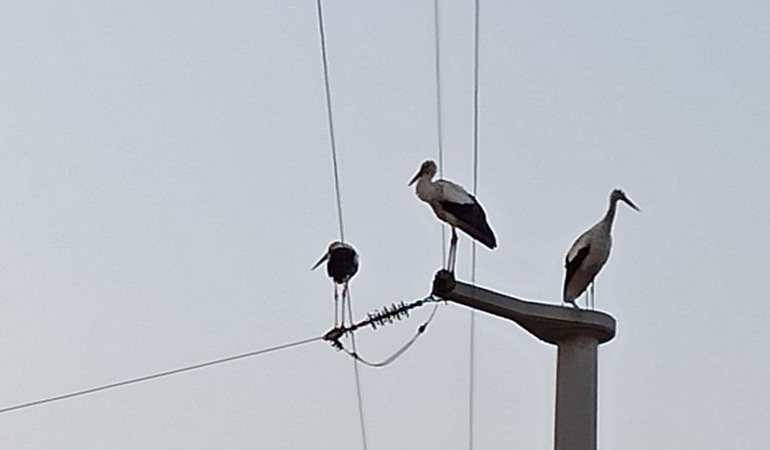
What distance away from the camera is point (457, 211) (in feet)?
20.4

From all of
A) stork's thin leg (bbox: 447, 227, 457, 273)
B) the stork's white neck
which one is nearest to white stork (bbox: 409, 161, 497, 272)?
stork's thin leg (bbox: 447, 227, 457, 273)

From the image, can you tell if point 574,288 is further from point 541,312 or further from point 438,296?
point 438,296

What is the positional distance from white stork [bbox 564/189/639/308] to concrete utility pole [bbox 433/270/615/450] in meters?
0.30

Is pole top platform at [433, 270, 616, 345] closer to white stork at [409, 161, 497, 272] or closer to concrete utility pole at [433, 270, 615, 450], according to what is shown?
concrete utility pole at [433, 270, 615, 450]

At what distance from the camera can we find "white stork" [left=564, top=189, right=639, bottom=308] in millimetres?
6500

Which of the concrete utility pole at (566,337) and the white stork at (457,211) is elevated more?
the white stork at (457,211)

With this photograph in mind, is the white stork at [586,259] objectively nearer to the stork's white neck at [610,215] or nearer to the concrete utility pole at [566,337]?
the stork's white neck at [610,215]

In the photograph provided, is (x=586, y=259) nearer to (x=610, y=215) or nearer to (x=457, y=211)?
(x=610, y=215)

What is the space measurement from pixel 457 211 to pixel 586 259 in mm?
684

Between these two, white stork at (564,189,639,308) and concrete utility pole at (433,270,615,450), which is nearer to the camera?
concrete utility pole at (433,270,615,450)

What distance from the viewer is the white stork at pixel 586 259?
650 centimetres

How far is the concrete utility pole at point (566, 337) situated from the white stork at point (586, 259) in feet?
0.98

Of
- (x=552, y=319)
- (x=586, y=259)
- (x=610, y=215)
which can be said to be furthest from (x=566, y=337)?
(x=610, y=215)

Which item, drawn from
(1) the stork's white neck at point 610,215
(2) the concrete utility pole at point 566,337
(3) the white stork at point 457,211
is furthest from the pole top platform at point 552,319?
(1) the stork's white neck at point 610,215
